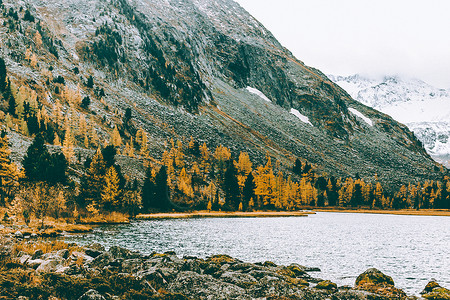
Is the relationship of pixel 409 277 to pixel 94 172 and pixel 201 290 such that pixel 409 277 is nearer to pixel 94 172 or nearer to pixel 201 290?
pixel 201 290

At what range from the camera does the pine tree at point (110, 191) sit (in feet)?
228

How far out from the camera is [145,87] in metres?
198

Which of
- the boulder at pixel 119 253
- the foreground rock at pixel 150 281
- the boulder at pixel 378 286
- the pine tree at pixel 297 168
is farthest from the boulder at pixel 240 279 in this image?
the pine tree at pixel 297 168

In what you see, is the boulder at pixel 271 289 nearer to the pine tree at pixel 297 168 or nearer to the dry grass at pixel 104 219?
the dry grass at pixel 104 219

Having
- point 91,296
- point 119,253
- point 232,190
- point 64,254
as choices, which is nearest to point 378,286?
point 91,296

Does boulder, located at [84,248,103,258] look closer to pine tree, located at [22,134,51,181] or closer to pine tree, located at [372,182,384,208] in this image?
pine tree, located at [22,134,51,181]

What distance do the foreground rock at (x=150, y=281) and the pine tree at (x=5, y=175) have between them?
39.3 meters

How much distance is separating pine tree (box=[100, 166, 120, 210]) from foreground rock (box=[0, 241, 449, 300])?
43.7 m

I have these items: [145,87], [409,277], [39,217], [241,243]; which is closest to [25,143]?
[39,217]

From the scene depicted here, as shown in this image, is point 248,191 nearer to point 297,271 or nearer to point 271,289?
point 297,271

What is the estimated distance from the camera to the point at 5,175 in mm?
58719

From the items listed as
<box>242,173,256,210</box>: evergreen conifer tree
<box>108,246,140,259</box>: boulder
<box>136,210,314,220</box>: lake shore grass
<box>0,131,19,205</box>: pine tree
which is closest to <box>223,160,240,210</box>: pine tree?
<box>242,173,256,210</box>: evergreen conifer tree

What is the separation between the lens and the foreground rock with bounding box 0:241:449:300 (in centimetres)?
1504

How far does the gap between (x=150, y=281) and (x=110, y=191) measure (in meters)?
54.9
